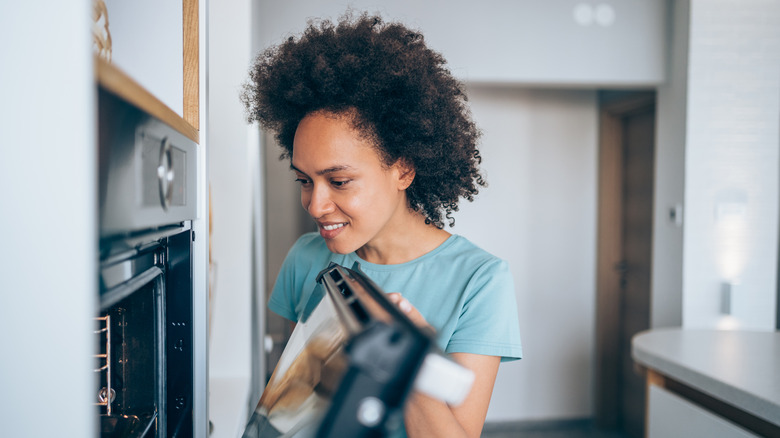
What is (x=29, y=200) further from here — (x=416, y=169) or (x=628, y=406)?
(x=628, y=406)

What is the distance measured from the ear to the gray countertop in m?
1.21

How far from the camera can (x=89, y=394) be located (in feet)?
1.22

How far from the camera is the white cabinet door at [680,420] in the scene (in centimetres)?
177

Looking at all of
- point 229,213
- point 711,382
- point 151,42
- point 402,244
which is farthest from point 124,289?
point 711,382

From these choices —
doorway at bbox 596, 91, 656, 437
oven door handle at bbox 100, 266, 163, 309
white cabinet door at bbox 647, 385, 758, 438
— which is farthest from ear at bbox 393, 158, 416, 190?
doorway at bbox 596, 91, 656, 437

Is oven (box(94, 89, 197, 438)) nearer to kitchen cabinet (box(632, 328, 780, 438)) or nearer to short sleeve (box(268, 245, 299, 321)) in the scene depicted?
short sleeve (box(268, 245, 299, 321))

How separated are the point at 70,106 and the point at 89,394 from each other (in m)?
0.19

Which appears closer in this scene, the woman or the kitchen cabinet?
the woman

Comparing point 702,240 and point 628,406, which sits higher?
point 702,240

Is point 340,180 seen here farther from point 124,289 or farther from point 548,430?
point 548,430

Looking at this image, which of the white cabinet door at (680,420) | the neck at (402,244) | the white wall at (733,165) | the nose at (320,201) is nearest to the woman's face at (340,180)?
the nose at (320,201)

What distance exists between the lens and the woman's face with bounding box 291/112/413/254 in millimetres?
1044

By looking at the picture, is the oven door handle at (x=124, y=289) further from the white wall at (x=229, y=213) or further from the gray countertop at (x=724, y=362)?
the gray countertop at (x=724, y=362)

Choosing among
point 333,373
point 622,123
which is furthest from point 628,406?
point 333,373
